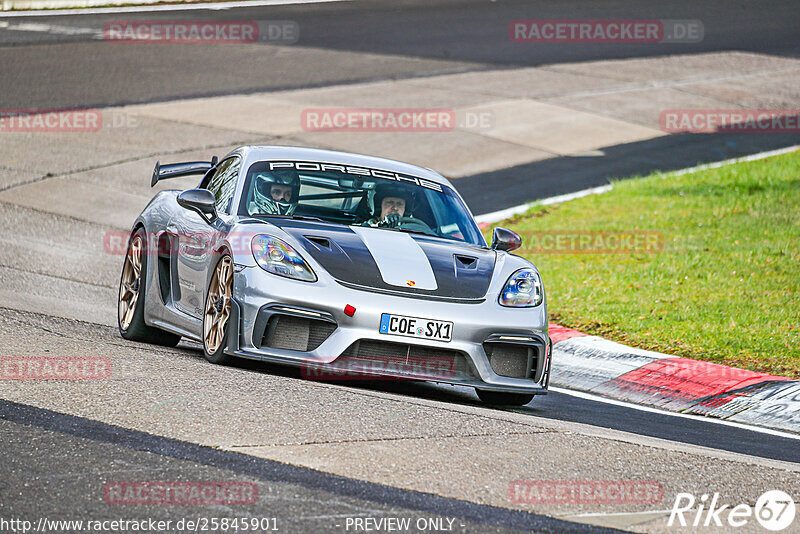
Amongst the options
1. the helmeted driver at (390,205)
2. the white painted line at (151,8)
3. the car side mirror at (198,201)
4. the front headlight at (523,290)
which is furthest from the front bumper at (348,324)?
the white painted line at (151,8)

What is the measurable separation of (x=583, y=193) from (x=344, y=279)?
9.62 metres

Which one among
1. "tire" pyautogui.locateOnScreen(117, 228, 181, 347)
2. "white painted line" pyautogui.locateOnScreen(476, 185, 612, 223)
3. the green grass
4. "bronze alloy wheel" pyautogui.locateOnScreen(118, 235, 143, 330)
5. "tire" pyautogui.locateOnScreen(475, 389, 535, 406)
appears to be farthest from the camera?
"white painted line" pyautogui.locateOnScreen(476, 185, 612, 223)

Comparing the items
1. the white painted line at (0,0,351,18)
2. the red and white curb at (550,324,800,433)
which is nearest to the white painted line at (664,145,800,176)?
the red and white curb at (550,324,800,433)

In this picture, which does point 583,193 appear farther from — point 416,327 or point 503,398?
point 416,327

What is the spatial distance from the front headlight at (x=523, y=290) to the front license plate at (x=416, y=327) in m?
0.49

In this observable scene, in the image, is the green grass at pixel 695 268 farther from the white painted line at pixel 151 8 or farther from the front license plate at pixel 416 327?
the white painted line at pixel 151 8

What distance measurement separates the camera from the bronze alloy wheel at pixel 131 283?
859 cm

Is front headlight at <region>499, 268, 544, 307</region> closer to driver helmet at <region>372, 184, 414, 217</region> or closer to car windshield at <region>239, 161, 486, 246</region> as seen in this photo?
car windshield at <region>239, 161, 486, 246</region>

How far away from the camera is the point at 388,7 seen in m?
31.8

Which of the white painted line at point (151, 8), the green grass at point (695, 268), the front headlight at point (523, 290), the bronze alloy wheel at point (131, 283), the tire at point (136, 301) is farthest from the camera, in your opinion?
the white painted line at point (151, 8)

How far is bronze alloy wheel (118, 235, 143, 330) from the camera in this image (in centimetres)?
Result: 859

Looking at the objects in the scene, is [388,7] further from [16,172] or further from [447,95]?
[16,172]

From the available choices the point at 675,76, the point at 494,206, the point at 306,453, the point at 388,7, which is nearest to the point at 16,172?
the point at 494,206

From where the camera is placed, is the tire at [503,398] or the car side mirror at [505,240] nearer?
the tire at [503,398]
